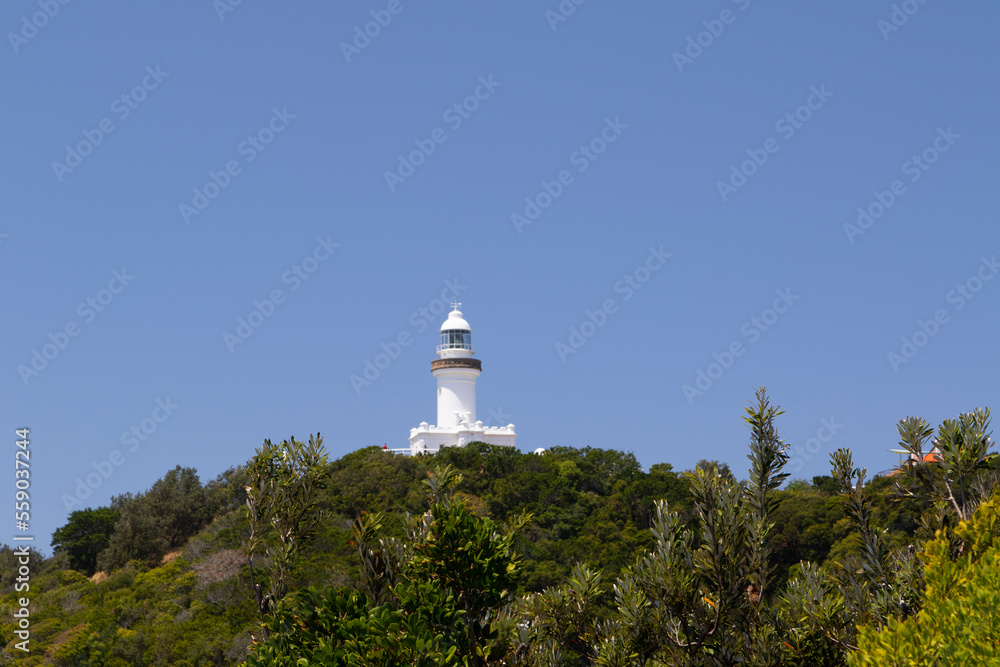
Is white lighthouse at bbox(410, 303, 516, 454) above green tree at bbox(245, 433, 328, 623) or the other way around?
above

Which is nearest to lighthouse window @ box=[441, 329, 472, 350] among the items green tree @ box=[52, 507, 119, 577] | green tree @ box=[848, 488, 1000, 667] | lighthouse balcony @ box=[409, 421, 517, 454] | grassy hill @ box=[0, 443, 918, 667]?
lighthouse balcony @ box=[409, 421, 517, 454]

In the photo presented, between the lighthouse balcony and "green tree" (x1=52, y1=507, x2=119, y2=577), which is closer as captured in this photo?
"green tree" (x1=52, y1=507, x2=119, y2=577)

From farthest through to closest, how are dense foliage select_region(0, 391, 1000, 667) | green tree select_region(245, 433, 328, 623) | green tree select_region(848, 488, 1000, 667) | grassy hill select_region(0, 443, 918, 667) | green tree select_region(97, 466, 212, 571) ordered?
green tree select_region(97, 466, 212, 571)
grassy hill select_region(0, 443, 918, 667)
green tree select_region(245, 433, 328, 623)
dense foliage select_region(0, 391, 1000, 667)
green tree select_region(848, 488, 1000, 667)

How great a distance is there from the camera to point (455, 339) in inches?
2438

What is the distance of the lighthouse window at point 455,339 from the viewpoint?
203 ft

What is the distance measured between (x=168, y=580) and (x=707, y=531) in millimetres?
34113

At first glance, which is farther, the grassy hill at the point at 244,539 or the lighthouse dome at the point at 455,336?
the lighthouse dome at the point at 455,336

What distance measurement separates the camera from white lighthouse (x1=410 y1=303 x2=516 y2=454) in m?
57.7

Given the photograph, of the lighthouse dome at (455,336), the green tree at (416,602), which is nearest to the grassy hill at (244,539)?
the lighthouse dome at (455,336)

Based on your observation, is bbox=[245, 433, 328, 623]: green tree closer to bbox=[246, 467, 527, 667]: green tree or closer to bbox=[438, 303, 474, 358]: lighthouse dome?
bbox=[246, 467, 527, 667]: green tree

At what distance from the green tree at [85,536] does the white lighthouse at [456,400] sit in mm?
16730

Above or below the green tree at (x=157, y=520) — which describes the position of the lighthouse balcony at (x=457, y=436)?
above

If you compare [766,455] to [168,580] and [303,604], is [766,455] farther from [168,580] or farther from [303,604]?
[168,580]

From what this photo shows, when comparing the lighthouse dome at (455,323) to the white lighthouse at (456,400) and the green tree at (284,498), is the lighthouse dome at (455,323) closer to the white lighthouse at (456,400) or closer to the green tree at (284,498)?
the white lighthouse at (456,400)
